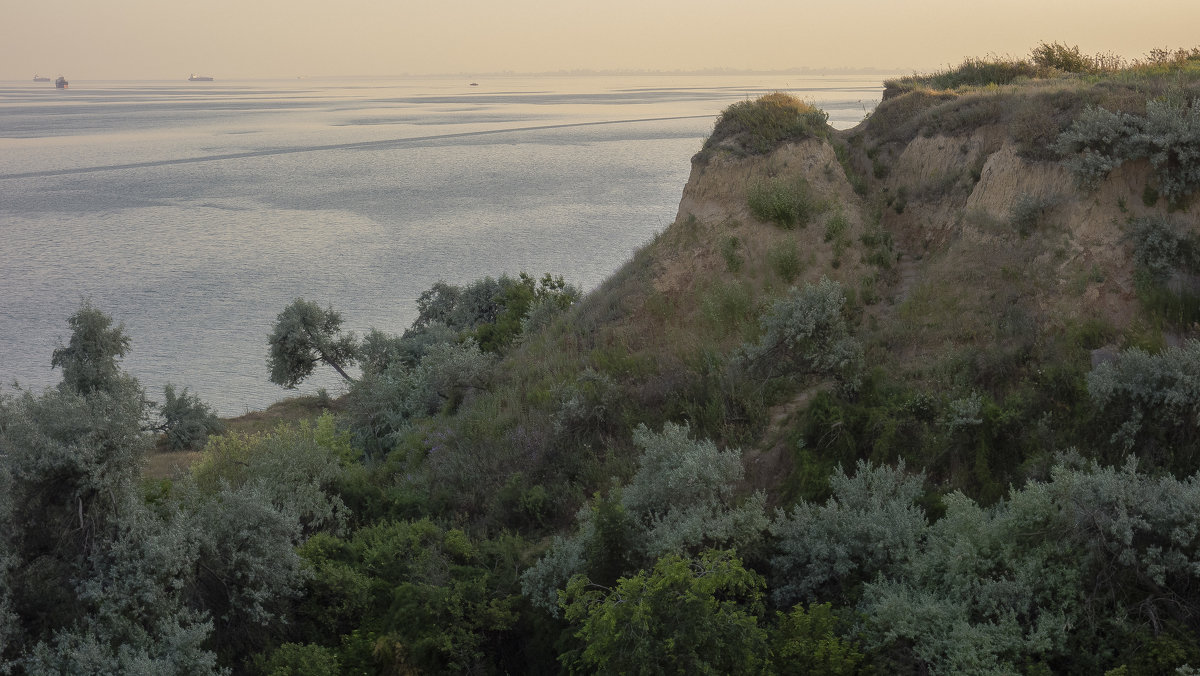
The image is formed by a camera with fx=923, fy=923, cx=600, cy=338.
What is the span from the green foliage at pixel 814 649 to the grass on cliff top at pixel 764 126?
11927mm

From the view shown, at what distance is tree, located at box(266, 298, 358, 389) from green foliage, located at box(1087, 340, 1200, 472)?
24950 millimetres

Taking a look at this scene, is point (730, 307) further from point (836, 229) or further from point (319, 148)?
point (319, 148)

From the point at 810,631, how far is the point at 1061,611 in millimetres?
2449

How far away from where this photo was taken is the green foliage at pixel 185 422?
94.8 feet

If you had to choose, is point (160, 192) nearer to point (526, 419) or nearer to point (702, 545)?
point (526, 419)

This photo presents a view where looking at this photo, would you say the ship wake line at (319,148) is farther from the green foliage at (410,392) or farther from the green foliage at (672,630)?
the green foliage at (672,630)

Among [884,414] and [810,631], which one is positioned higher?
[884,414]

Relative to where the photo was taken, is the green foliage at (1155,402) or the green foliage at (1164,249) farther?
the green foliage at (1164,249)

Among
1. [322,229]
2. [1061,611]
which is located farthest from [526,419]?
[322,229]

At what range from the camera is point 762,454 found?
1398 centimetres

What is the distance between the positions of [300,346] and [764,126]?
62.9 ft

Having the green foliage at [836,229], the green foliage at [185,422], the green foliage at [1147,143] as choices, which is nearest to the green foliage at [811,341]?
the green foliage at [836,229]

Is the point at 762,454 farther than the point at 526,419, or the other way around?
the point at 526,419

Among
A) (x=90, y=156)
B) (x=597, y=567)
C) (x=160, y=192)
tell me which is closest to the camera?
(x=597, y=567)
